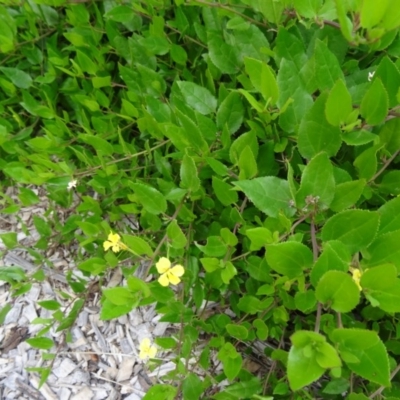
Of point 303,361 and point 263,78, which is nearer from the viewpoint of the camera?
point 303,361

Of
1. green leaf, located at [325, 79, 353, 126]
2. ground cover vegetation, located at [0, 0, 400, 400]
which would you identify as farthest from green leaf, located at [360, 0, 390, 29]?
green leaf, located at [325, 79, 353, 126]

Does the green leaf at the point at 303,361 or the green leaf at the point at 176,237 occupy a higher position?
the green leaf at the point at 303,361

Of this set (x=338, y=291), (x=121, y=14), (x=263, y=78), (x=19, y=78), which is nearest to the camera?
(x=338, y=291)

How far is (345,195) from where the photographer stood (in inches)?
36.7

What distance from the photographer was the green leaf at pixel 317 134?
0.96 m

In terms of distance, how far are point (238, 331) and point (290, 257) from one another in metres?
0.31

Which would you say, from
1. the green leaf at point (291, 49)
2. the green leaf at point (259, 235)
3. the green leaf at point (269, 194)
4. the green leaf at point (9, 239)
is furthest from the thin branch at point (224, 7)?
the green leaf at point (9, 239)

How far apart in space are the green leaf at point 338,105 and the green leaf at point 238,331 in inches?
19.1

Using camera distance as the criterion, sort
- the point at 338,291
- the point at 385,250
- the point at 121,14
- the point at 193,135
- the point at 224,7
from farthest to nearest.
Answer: the point at 121,14, the point at 224,7, the point at 193,135, the point at 385,250, the point at 338,291

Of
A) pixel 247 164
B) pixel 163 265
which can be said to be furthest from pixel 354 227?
pixel 163 265

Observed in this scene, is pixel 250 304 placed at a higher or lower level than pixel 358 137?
lower

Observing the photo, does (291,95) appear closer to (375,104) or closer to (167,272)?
(375,104)

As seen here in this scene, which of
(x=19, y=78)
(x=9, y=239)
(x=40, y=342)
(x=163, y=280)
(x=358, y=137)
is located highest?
(x=358, y=137)

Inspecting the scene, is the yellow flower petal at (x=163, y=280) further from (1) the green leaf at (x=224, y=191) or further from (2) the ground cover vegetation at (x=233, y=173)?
(1) the green leaf at (x=224, y=191)
